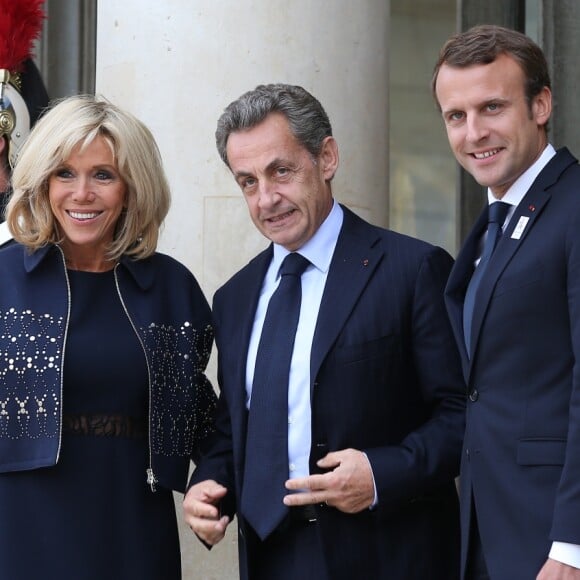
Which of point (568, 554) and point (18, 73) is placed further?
point (18, 73)

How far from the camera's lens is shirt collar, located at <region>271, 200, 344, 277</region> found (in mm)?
3635

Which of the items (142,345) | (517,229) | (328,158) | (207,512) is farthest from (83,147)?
(517,229)

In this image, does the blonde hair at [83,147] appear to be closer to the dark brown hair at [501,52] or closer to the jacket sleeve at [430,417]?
the jacket sleeve at [430,417]

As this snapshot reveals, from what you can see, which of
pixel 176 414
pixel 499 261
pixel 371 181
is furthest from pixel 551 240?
pixel 371 181

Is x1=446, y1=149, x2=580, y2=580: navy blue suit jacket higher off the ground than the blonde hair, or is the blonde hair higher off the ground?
the blonde hair

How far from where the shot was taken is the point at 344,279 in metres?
3.56

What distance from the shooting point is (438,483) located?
3.45 meters

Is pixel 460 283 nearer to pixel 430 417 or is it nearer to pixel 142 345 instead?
pixel 430 417

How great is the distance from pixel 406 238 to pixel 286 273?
12.4 inches

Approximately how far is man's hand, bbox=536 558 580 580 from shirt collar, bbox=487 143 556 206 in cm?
81

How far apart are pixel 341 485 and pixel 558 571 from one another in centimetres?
63

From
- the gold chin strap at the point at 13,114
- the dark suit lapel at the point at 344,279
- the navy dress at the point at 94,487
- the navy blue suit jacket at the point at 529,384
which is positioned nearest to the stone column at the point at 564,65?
the gold chin strap at the point at 13,114

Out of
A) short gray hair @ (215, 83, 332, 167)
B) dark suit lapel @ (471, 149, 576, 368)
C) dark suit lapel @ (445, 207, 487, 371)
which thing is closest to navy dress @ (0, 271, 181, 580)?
short gray hair @ (215, 83, 332, 167)

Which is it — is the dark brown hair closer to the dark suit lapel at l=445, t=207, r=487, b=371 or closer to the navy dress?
the dark suit lapel at l=445, t=207, r=487, b=371
